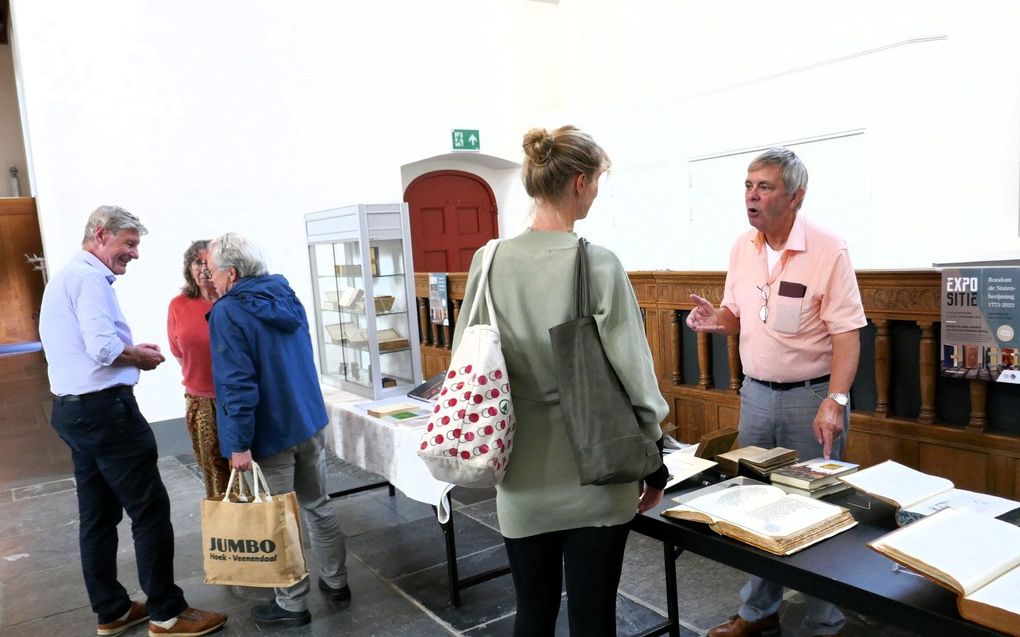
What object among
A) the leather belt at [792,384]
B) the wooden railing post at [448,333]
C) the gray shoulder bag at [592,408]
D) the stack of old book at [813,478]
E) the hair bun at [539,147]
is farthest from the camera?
the wooden railing post at [448,333]

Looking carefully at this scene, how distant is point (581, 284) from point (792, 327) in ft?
3.78

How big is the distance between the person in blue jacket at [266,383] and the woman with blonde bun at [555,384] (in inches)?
56.8

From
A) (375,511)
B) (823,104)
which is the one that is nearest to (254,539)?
(375,511)

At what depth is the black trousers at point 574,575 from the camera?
1.65 meters

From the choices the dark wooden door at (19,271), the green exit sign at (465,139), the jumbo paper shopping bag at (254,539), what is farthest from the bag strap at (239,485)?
the dark wooden door at (19,271)

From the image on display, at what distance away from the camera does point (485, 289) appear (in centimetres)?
165

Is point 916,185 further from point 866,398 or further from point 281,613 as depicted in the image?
point 281,613

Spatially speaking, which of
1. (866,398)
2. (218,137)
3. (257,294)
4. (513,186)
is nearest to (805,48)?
(513,186)

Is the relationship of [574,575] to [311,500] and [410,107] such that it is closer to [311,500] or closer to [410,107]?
[311,500]

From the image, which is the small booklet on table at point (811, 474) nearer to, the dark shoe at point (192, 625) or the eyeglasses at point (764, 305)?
the eyeglasses at point (764, 305)

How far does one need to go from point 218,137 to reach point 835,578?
19.5ft

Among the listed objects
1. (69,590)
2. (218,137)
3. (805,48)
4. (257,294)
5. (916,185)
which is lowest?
(69,590)

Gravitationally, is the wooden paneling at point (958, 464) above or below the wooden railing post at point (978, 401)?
below

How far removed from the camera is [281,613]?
3.13 metres
